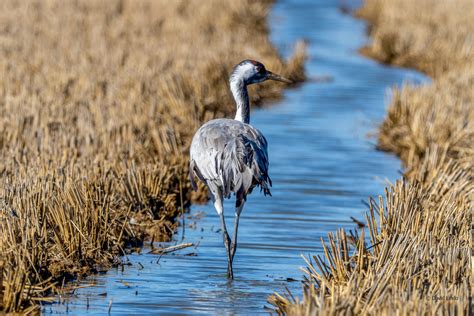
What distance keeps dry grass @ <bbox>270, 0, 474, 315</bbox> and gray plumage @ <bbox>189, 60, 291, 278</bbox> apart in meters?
0.76

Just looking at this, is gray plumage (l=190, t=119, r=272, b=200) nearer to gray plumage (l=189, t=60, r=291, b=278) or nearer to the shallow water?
gray plumage (l=189, t=60, r=291, b=278)

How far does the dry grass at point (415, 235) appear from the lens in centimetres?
592

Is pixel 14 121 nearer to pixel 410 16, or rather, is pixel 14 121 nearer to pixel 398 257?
pixel 398 257

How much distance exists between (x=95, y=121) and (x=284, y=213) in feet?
9.54

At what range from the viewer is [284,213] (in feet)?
36.0

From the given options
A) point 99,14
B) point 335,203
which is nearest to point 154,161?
point 335,203

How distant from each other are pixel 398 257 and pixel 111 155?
4.56 meters

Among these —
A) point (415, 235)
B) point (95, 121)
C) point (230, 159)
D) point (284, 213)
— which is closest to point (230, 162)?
point (230, 159)

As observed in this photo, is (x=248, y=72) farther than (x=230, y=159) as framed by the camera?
Yes

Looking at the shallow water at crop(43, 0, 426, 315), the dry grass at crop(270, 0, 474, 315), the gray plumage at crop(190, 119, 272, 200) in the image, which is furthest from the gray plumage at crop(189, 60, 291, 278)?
the dry grass at crop(270, 0, 474, 315)

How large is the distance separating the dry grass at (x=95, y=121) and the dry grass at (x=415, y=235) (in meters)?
1.66

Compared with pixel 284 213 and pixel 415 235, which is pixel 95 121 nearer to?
pixel 284 213

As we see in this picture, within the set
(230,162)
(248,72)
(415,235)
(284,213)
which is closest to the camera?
(415,235)

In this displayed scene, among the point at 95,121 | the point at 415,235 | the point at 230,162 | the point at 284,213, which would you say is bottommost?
the point at 415,235
